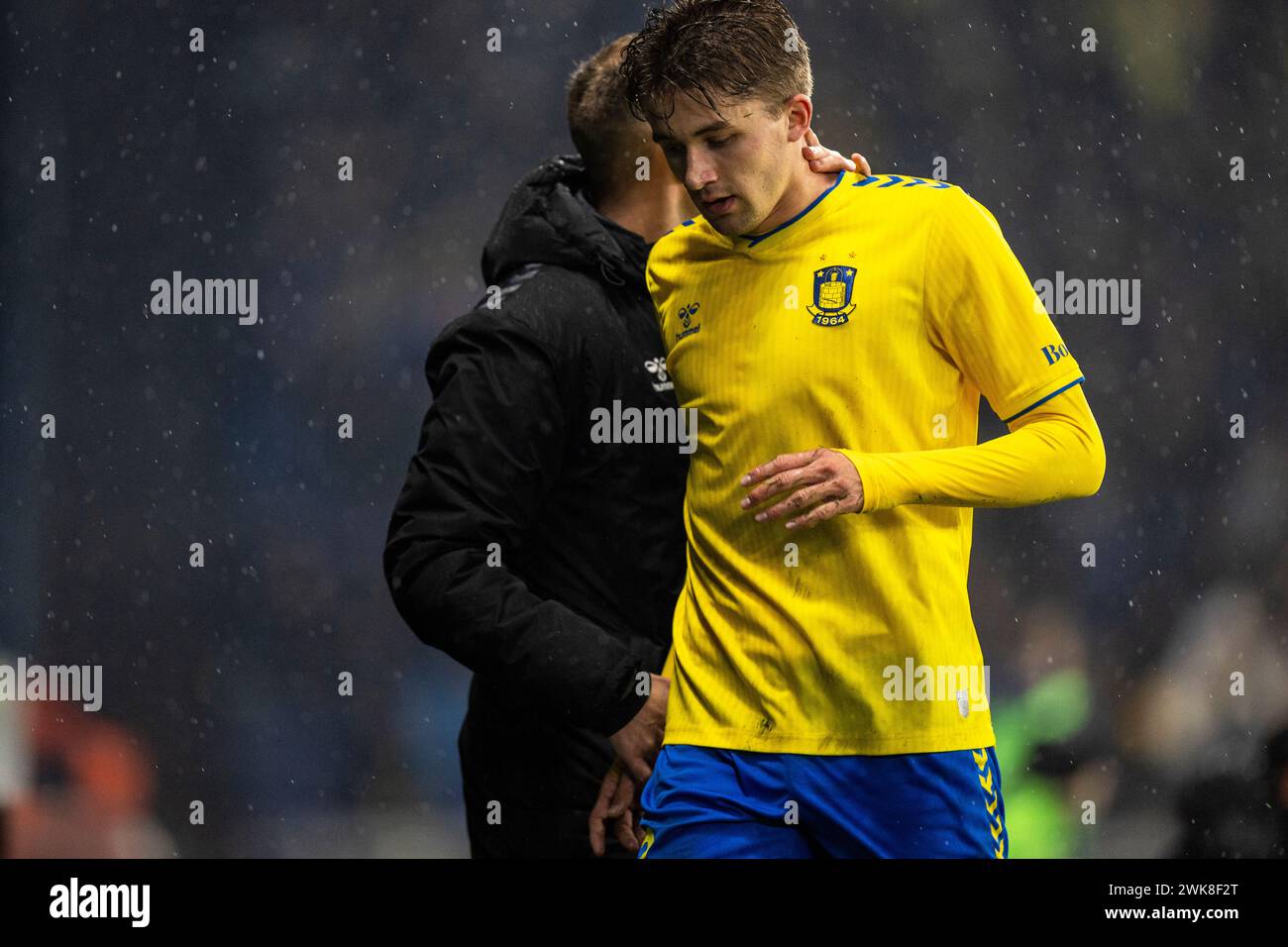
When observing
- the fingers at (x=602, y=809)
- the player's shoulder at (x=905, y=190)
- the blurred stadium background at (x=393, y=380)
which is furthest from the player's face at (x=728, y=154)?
the blurred stadium background at (x=393, y=380)

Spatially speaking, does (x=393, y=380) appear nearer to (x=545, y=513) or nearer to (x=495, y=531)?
(x=545, y=513)

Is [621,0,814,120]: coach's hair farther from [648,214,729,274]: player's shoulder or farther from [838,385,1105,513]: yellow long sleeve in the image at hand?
[838,385,1105,513]: yellow long sleeve

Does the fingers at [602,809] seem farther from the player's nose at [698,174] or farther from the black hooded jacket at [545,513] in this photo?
the player's nose at [698,174]

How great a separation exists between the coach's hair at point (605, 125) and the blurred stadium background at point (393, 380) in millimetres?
1954

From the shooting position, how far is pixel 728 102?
2.00 meters

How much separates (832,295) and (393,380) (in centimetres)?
270

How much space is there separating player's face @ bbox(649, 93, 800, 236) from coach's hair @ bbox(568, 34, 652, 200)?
16.3 inches

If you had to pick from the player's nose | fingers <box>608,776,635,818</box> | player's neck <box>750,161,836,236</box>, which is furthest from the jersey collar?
fingers <box>608,776,635,818</box>

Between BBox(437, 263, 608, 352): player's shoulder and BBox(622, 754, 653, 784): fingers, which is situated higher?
BBox(437, 263, 608, 352): player's shoulder

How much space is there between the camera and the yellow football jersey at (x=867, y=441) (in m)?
1.96

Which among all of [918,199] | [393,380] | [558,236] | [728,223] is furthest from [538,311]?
[393,380]

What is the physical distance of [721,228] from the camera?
6.79 ft

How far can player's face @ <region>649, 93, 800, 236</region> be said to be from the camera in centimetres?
200
